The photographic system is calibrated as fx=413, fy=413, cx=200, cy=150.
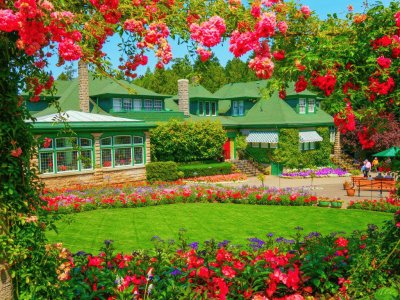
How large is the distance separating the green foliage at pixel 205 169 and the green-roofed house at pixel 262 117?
4358 mm

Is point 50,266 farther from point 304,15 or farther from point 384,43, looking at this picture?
point 384,43

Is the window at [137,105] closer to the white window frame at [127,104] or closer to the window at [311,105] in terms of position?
Answer: the white window frame at [127,104]

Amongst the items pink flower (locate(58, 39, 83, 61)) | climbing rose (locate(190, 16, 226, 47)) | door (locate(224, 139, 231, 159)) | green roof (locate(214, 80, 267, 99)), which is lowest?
door (locate(224, 139, 231, 159))

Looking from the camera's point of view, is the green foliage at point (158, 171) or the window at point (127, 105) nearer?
the green foliage at point (158, 171)

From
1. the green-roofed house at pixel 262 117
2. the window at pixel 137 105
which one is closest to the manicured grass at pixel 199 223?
the green-roofed house at pixel 262 117

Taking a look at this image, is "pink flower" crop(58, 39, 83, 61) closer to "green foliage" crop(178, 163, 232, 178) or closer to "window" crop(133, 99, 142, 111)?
"green foliage" crop(178, 163, 232, 178)

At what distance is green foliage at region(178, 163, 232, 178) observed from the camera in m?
27.5

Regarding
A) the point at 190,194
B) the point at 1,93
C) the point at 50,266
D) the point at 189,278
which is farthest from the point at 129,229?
the point at 1,93

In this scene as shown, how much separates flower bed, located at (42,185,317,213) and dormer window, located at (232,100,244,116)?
19.3 metres

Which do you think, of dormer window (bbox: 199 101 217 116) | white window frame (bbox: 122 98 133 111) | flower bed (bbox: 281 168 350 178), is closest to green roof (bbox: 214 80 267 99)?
dormer window (bbox: 199 101 217 116)

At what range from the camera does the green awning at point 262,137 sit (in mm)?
32281

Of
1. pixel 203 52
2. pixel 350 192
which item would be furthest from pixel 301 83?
pixel 350 192

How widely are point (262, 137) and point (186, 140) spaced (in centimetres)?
727

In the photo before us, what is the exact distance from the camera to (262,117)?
34.2 metres
